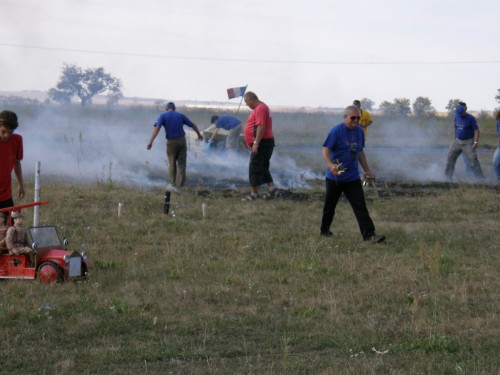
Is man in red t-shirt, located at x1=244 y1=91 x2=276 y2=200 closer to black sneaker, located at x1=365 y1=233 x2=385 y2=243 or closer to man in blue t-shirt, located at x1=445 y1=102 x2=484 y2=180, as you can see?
black sneaker, located at x1=365 y1=233 x2=385 y2=243

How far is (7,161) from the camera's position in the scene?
9000 mm

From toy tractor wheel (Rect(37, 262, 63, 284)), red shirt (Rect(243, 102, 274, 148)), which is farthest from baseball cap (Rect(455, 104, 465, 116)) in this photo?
toy tractor wheel (Rect(37, 262, 63, 284))

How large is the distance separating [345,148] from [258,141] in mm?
3747

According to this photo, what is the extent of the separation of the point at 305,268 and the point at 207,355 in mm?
3134

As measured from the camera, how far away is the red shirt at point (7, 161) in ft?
29.4

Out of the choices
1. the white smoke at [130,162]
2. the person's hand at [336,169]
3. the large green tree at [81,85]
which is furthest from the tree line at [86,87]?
the person's hand at [336,169]

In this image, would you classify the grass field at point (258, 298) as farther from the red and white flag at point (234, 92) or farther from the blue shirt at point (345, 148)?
the red and white flag at point (234, 92)

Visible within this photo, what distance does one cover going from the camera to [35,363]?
605 cm

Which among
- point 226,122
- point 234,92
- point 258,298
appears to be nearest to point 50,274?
point 258,298

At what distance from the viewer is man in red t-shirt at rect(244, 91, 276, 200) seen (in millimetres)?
14820

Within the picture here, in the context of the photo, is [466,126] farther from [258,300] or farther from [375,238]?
[258,300]

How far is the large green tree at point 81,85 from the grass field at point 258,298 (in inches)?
2164

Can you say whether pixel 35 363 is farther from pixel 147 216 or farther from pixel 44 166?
pixel 44 166

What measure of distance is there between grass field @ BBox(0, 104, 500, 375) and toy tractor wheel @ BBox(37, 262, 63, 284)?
11cm
